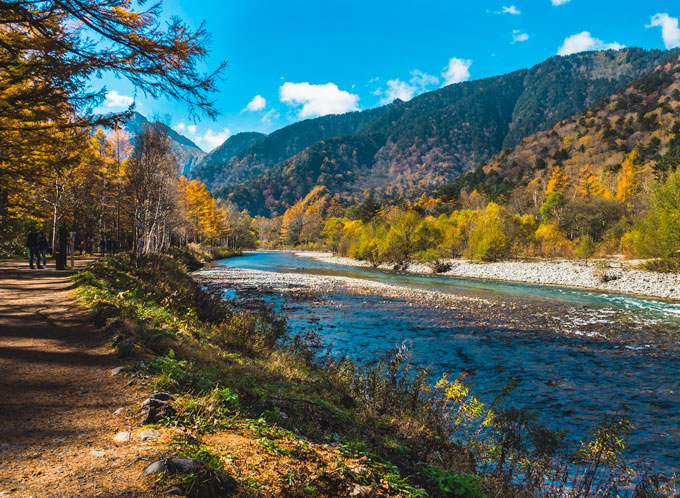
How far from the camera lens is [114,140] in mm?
33312

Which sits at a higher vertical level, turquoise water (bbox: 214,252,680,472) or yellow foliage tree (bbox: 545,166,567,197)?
yellow foliage tree (bbox: 545,166,567,197)

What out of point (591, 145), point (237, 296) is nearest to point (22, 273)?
point (237, 296)

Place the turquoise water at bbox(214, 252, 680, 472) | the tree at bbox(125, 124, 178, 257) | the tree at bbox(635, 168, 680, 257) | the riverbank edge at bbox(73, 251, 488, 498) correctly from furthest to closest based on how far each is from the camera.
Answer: the tree at bbox(635, 168, 680, 257) → the tree at bbox(125, 124, 178, 257) → the turquoise water at bbox(214, 252, 680, 472) → the riverbank edge at bbox(73, 251, 488, 498)

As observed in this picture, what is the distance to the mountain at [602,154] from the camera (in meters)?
59.4

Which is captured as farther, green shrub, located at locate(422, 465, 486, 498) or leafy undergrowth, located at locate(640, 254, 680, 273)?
leafy undergrowth, located at locate(640, 254, 680, 273)

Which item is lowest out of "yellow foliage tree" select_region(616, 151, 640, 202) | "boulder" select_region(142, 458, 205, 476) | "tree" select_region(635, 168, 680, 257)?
"boulder" select_region(142, 458, 205, 476)

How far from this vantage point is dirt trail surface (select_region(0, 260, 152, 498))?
7.94ft

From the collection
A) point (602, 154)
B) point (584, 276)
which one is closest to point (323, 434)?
point (584, 276)

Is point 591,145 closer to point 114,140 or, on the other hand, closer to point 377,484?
point 114,140

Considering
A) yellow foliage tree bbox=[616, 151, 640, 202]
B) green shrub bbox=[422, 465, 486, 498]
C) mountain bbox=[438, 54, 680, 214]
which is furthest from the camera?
mountain bbox=[438, 54, 680, 214]

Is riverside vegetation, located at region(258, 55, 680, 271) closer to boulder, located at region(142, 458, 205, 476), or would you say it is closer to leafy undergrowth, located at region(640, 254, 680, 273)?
leafy undergrowth, located at region(640, 254, 680, 273)

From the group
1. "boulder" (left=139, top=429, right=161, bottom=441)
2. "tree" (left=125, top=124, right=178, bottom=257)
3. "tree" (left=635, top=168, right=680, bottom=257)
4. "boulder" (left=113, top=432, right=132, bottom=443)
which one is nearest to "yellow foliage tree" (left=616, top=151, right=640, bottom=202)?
"tree" (left=635, top=168, right=680, bottom=257)

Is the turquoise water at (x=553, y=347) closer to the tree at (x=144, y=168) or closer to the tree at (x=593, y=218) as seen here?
the tree at (x=144, y=168)

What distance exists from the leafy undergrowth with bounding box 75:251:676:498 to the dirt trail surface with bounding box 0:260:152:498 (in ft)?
1.12
